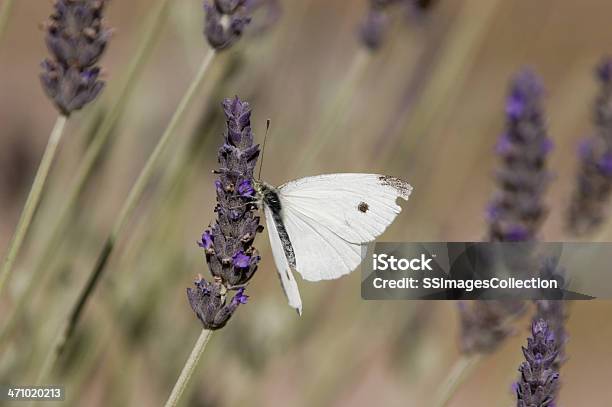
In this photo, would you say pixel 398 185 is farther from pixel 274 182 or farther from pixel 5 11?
pixel 274 182

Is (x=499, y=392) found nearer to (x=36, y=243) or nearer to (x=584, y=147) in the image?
(x=584, y=147)

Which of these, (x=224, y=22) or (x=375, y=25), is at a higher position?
(x=375, y=25)

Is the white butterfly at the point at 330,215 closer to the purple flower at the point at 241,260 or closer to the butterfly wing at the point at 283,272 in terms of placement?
the butterfly wing at the point at 283,272

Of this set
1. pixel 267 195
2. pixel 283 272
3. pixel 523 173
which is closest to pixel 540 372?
pixel 283 272

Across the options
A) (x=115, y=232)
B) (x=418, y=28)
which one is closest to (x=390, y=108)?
(x=418, y=28)

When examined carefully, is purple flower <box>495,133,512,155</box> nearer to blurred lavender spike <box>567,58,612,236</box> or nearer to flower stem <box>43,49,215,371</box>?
blurred lavender spike <box>567,58,612,236</box>

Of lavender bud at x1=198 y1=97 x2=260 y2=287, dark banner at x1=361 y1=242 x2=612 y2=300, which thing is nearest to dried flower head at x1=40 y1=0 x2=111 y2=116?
lavender bud at x1=198 y1=97 x2=260 y2=287
